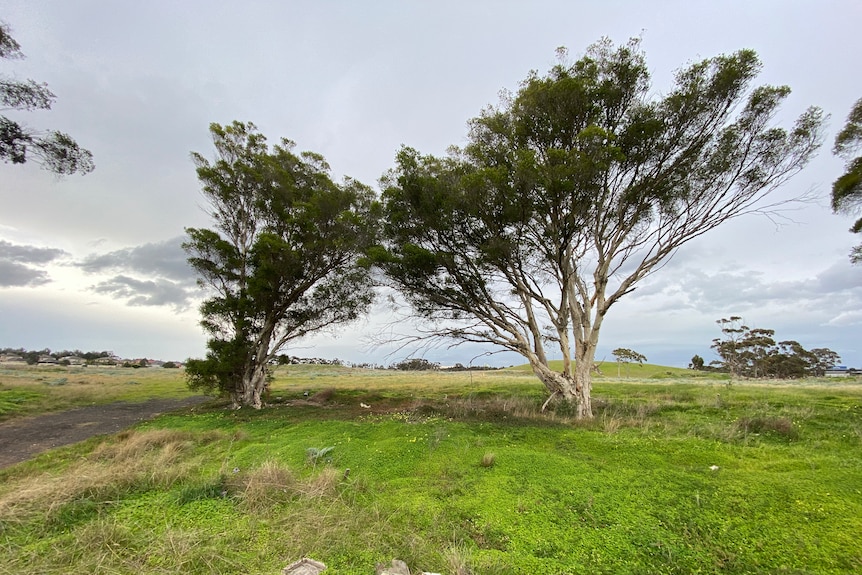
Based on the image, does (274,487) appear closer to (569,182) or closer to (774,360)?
(569,182)

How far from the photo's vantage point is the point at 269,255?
670 inches

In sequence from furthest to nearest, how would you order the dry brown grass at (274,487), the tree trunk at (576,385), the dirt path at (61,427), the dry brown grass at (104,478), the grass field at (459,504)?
the tree trunk at (576,385)
the dirt path at (61,427)
the dry brown grass at (274,487)
the dry brown grass at (104,478)
the grass field at (459,504)

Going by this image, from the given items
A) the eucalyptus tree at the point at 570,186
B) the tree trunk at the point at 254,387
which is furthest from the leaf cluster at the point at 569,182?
the tree trunk at the point at 254,387

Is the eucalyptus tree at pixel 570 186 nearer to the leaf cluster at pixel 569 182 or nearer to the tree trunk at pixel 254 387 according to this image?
the leaf cluster at pixel 569 182

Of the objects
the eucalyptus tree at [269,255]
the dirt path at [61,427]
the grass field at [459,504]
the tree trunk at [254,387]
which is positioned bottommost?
the dirt path at [61,427]

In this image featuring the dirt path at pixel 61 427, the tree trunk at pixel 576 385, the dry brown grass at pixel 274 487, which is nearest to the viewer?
the dry brown grass at pixel 274 487

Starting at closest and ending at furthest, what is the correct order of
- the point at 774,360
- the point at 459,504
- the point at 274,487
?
the point at 459,504 < the point at 274,487 < the point at 774,360

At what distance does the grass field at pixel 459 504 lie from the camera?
4.07 metres

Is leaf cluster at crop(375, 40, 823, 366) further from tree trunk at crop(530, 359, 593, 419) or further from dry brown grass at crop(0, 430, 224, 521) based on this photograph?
dry brown grass at crop(0, 430, 224, 521)

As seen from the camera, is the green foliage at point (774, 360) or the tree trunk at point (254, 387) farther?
the green foliage at point (774, 360)

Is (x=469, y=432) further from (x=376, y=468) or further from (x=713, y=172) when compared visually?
(x=713, y=172)

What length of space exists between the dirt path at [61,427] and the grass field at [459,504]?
1.98 meters

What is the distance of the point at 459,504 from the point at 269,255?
1466cm

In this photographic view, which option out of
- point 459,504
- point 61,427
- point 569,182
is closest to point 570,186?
point 569,182
